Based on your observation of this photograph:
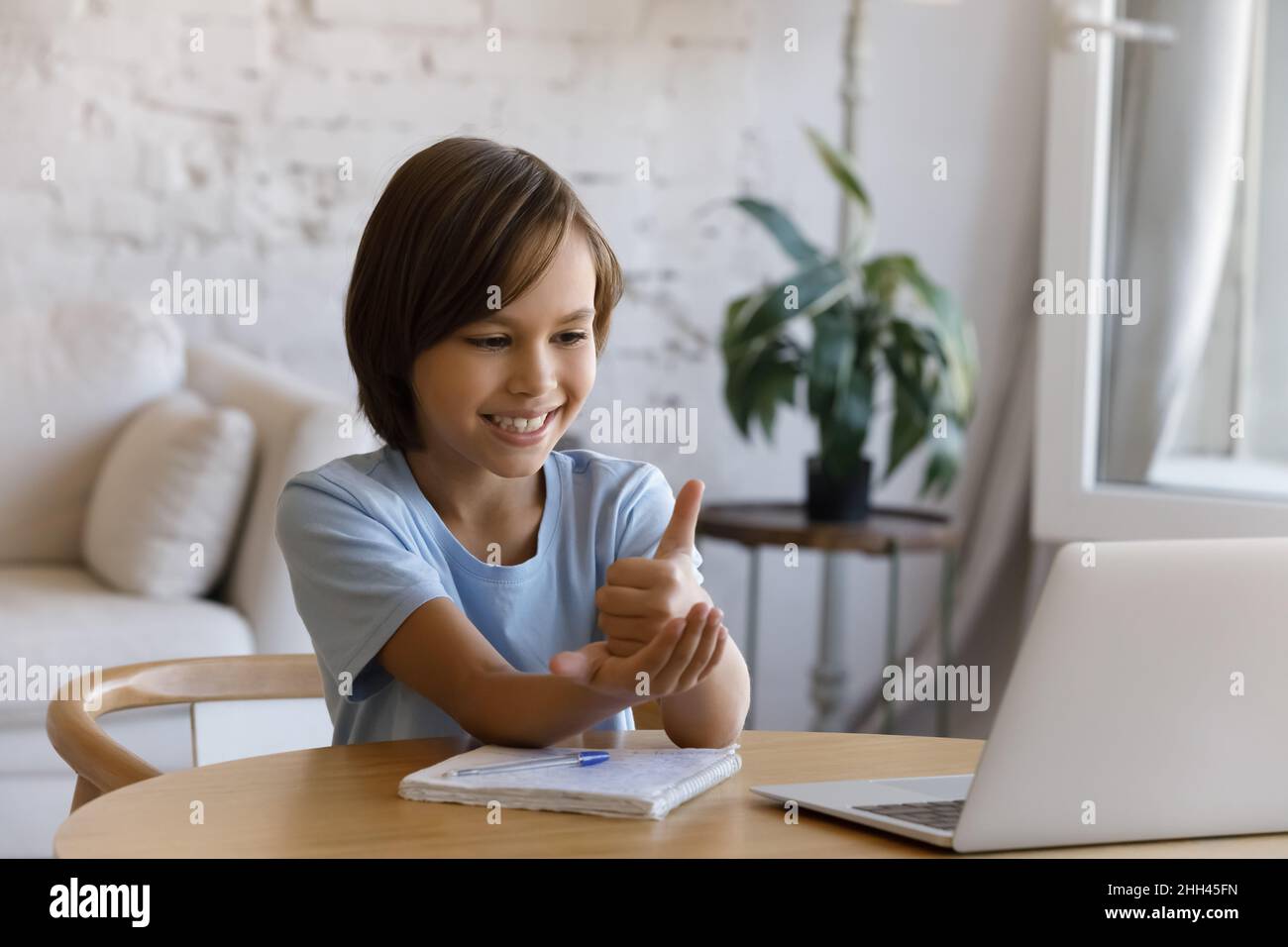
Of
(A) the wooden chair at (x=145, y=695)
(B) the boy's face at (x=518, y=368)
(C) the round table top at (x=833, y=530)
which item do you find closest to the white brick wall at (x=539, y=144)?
(C) the round table top at (x=833, y=530)

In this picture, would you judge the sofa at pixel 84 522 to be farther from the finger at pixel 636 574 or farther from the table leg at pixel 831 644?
the finger at pixel 636 574

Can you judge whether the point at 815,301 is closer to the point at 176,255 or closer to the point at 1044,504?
the point at 1044,504

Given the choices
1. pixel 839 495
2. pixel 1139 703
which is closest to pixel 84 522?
pixel 839 495

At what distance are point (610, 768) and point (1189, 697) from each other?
323 mm

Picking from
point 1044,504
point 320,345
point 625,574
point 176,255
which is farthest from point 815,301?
point 625,574

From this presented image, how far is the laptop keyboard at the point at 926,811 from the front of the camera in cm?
77

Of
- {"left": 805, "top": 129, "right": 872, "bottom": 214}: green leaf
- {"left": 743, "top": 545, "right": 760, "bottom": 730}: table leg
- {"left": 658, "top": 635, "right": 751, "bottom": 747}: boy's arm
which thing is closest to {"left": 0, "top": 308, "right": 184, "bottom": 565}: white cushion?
{"left": 743, "top": 545, "right": 760, "bottom": 730}: table leg

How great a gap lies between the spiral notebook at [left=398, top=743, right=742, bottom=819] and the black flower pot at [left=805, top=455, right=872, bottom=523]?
1.72 m

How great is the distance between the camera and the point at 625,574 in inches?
33.9

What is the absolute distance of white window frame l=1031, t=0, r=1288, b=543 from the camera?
90.3 inches

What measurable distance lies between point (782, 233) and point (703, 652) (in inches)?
75.2

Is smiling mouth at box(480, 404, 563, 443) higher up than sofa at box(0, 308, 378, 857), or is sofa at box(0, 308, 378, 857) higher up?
smiling mouth at box(480, 404, 563, 443)

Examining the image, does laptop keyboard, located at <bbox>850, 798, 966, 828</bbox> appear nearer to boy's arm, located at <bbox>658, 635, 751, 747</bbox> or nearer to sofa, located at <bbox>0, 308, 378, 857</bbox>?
boy's arm, located at <bbox>658, 635, 751, 747</bbox>
